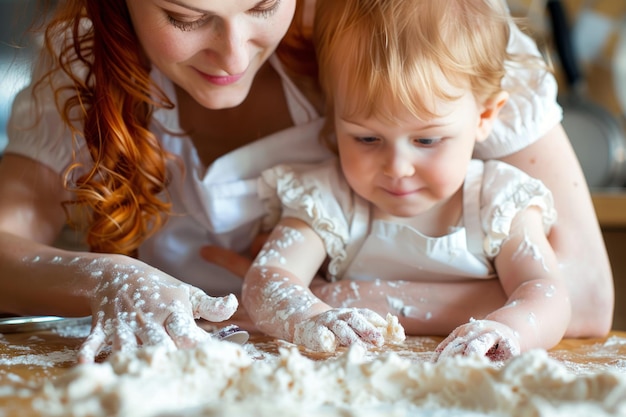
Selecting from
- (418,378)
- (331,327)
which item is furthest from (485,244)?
(418,378)

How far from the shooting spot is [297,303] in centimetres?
89

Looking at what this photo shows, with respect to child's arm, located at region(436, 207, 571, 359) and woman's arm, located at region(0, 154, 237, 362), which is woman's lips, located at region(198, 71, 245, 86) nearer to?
woman's arm, located at region(0, 154, 237, 362)

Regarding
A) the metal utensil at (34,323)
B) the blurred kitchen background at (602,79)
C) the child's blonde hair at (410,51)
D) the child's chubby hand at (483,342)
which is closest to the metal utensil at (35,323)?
the metal utensil at (34,323)

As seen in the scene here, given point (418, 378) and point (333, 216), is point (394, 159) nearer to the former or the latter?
point (333, 216)

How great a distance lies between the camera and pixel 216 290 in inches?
47.8

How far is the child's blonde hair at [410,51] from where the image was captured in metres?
0.97

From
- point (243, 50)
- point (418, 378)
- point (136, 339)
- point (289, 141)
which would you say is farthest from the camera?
point (289, 141)

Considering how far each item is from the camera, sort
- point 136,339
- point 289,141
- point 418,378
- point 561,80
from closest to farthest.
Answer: point 418,378 < point 136,339 < point 289,141 < point 561,80

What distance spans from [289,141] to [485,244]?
0.34m

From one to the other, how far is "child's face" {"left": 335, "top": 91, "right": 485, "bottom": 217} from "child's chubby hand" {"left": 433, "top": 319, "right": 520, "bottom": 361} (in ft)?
0.77

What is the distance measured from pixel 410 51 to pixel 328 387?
50 cm

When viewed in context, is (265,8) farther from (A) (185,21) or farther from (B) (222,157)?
(B) (222,157)

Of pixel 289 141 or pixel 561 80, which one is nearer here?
pixel 289 141

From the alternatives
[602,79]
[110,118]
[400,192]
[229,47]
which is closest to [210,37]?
[229,47]
